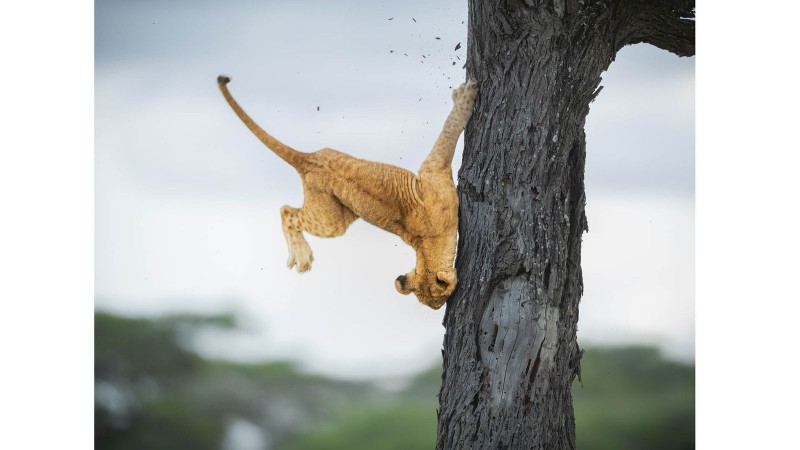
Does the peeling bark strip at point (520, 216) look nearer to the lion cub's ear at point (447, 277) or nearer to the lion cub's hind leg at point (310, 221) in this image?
the lion cub's ear at point (447, 277)

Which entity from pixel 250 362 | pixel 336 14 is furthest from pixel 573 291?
pixel 250 362

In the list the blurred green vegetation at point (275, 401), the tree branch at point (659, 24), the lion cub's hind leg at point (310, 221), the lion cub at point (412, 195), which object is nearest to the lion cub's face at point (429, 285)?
the lion cub at point (412, 195)

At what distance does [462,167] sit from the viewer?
358 cm

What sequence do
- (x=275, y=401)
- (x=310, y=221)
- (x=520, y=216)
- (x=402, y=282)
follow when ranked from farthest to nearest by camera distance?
(x=275, y=401) < (x=310, y=221) < (x=402, y=282) < (x=520, y=216)

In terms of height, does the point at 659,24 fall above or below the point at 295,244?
above

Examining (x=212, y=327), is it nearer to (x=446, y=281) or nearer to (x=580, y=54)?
(x=446, y=281)

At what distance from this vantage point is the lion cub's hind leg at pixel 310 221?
12.0 feet

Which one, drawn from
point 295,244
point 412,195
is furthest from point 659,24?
point 295,244

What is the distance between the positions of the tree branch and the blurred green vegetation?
Result: 1.48 meters

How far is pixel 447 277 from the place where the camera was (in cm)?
352

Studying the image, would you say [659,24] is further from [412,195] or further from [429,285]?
[429,285]

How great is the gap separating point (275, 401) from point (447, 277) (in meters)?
2.02

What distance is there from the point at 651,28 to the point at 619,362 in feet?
5.69

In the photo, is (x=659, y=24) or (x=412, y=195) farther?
(x=659, y=24)
